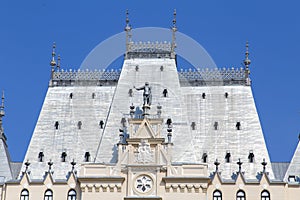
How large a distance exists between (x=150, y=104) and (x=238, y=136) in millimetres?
8344

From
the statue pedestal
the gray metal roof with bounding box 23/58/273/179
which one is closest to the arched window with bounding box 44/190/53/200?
the gray metal roof with bounding box 23/58/273/179

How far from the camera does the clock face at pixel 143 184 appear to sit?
3113 inches

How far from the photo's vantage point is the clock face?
3113 inches

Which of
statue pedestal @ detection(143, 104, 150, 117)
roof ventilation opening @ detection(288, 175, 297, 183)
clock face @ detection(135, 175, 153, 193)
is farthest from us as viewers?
roof ventilation opening @ detection(288, 175, 297, 183)

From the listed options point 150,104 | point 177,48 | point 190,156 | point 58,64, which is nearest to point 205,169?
point 190,156

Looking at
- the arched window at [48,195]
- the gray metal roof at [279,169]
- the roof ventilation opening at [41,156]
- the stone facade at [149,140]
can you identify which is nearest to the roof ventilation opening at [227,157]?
the stone facade at [149,140]

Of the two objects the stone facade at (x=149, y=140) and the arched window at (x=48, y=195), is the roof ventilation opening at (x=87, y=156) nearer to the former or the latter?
the stone facade at (x=149, y=140)

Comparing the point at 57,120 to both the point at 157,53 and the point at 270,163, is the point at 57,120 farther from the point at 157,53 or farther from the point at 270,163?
the point at 270,163

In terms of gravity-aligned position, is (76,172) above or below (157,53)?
below

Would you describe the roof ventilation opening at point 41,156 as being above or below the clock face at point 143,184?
above

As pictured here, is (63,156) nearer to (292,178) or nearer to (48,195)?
(48,195)

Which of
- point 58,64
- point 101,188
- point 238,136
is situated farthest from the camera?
point 58,64

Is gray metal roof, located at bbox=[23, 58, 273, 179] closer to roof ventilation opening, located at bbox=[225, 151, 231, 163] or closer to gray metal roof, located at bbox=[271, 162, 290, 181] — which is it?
roof ventilation opening, located at bbox=[225, 151, 231, 163]

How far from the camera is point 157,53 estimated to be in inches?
3531
